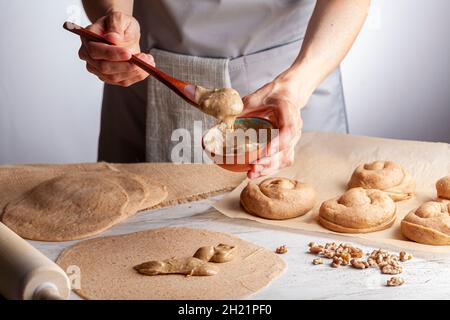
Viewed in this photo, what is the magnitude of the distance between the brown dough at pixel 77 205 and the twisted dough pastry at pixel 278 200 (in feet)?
0.75

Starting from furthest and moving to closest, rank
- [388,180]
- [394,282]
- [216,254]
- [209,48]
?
[209,48] → [388,180] → [216,254] → [394,282]

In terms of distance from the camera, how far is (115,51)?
1.76 m

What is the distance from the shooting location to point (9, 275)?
1.27 m

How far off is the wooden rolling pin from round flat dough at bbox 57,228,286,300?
0.70 feet

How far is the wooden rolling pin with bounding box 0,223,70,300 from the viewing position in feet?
4.09

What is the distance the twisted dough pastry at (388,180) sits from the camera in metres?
1.98

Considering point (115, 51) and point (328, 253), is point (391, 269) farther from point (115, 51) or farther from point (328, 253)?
point (115, 51)

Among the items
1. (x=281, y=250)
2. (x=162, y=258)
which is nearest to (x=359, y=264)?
(x=281, y=250)

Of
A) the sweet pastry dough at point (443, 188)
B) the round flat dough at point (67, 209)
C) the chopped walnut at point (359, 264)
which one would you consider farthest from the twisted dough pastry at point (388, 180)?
the round flat dough at point (67, 209)

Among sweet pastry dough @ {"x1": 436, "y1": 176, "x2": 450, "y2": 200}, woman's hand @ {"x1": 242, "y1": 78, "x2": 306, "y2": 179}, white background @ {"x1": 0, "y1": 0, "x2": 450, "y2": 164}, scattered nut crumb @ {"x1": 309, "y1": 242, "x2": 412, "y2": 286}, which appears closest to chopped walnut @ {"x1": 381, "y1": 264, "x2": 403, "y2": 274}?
scattered nut crumb @ {"x1": 309, "y1": 242, "x2": 412, "y2": 286}

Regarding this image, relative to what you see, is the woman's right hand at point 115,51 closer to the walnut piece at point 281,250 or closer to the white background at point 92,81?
the walnut piece at point 281,250

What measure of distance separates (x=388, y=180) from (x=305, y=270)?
488mm

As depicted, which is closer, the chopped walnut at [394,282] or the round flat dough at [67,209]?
the chopped walnut at [394,282]
